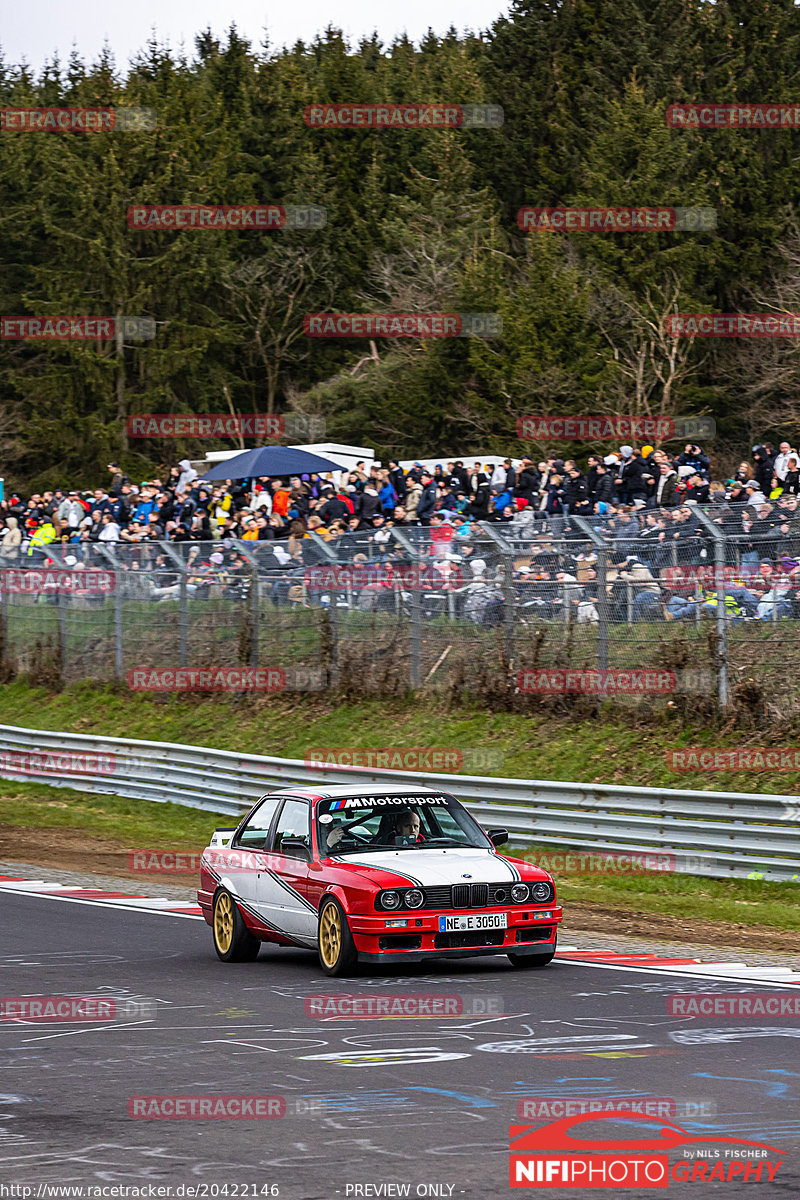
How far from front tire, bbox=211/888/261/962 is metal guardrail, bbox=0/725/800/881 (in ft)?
18.8

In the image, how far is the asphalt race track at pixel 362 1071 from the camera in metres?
6.20

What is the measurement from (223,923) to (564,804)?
21.3 ft

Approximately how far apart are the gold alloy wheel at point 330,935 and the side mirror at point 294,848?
60 cm

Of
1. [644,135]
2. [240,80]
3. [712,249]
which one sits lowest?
[712,249]

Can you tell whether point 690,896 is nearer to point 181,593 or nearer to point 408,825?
point 408,825

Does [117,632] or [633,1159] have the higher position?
[633,1159]

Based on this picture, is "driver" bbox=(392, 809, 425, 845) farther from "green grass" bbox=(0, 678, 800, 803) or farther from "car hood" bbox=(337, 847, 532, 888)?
"green grass" bbox=(0, 678, 800, 803)

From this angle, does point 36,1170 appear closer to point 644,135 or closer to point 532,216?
point 644,135

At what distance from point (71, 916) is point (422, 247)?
1900 inches

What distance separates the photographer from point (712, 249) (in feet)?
187

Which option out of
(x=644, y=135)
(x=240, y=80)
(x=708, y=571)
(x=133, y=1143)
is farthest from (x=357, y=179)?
(x=133, y=1143)

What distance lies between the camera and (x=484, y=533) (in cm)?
2208

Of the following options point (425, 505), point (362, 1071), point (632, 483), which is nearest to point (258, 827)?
point (362, 1071)

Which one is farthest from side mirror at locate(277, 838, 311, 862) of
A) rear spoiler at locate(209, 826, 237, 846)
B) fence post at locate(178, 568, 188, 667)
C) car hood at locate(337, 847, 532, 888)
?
fence post at locate(178, 568, 188, 667)
